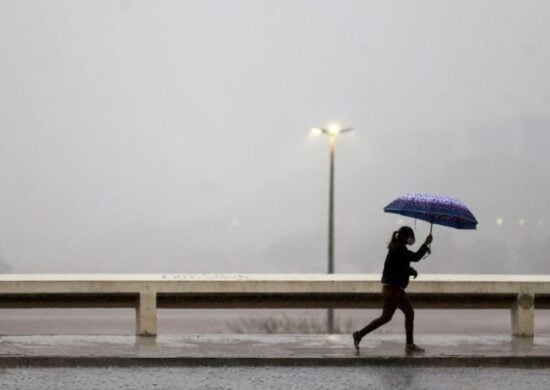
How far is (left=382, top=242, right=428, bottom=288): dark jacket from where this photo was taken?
47.2 feet

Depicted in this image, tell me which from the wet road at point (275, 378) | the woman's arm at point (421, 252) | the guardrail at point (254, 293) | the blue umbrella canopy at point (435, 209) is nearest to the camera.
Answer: the wet road at point (275, 378)

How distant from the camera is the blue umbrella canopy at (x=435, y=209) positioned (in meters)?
14.0

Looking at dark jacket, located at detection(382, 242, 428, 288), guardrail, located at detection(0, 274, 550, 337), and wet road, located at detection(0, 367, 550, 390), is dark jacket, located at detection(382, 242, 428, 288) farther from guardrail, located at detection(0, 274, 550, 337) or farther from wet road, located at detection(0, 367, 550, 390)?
guardrail, located at detection(0, 274, 550, 337)

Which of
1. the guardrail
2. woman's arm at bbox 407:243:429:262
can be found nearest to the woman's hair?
woman's arm at bbox 407:243:429:262

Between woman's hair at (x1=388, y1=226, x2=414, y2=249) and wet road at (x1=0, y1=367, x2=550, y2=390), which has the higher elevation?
woman's hair at (x1=388, y1=226, x2=414, y2=249)

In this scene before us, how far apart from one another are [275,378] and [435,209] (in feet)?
10.3

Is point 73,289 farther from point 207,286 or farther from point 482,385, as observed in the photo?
point 482,385

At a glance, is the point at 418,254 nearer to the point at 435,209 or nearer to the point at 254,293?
the point at 435,209

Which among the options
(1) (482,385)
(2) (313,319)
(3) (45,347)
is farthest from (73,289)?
(2) (313,319)

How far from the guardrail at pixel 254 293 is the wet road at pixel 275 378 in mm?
3282

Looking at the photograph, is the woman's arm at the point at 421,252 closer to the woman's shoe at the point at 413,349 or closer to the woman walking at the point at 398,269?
the woman walking at the point at 398,269

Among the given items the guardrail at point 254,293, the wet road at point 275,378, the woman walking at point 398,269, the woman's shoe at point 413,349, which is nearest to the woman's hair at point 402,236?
the woman walking at point 398,269

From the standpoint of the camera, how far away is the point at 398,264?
47.4 feet

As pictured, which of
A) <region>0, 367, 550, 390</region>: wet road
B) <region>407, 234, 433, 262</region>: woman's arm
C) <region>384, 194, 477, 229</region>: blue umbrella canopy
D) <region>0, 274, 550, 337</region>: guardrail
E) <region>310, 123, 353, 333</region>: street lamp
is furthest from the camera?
<region>310, 123, 353, 333</region>: street lamp
